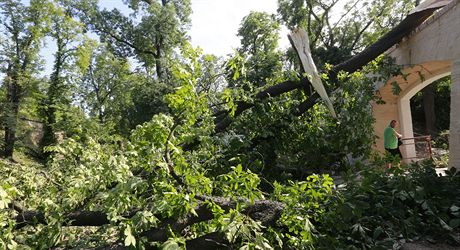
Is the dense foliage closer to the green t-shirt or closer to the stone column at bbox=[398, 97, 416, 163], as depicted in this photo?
the green t-shirt

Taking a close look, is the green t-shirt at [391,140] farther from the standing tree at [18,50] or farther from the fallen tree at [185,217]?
the standing tree at [18,50]

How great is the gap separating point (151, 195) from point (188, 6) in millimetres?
23876

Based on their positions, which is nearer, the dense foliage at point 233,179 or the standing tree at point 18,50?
the dense foliage at point 233,179

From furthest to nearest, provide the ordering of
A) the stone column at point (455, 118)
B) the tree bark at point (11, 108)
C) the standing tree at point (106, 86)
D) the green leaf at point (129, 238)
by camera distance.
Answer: the standing tree at point (106, 86) < the tree bark at point (11, 108) < the stone column at point (455, 118) < the green leaf at point (129, 238)

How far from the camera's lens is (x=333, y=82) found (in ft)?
20.9

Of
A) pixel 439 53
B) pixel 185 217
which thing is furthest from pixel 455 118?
pixel 185 217

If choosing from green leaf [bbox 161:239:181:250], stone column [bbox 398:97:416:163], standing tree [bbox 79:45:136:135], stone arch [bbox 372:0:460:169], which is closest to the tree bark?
standing tree [bbox 79:45:136:135]

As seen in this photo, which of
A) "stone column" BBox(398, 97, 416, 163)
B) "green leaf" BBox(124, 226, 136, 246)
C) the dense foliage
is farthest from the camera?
"stone column" BBox(398, 97, 416, 163)

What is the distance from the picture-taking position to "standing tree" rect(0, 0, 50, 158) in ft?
62.9

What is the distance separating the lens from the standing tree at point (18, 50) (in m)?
19.2

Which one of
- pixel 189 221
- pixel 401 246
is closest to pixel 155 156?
pixel 189 221

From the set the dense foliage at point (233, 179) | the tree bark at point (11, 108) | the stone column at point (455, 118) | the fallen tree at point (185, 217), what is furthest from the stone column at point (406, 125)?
the tree bark at point (11, 108)

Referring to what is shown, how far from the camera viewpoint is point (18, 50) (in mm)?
20109

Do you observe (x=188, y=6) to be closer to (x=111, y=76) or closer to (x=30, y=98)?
(x=111, y=76)
